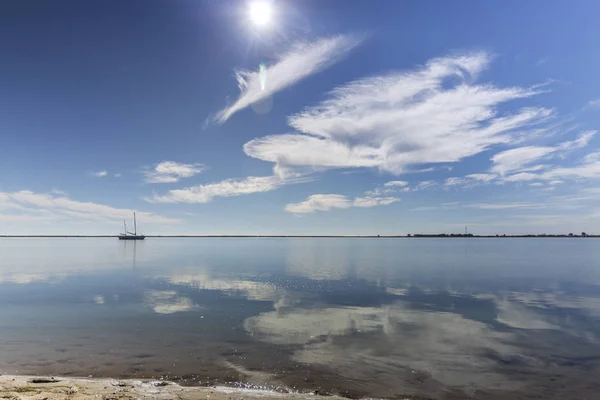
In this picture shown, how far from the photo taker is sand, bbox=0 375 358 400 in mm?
13250

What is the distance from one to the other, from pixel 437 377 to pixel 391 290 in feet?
83.6

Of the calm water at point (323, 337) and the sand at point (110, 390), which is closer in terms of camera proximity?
the sand at point (110, 390)

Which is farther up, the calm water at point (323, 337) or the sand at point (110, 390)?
the sand at point (110, 390)

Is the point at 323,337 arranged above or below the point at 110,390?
below

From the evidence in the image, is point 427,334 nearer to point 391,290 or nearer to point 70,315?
point 391,290

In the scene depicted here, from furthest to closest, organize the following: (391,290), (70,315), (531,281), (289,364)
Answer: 1. (531,281)
2. (391,290)
3. (70,315)
4. (289,364)

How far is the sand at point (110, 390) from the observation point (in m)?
13.2

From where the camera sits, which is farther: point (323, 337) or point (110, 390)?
point (323, 337)

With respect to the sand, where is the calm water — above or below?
below

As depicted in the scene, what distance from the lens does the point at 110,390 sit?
1427 centimetres

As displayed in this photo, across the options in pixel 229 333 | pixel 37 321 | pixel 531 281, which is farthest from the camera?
pixel 531 281

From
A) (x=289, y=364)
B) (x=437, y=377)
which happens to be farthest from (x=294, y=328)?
(x=437, y=377)

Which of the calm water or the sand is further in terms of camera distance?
the calm water

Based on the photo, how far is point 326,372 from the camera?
1766 cm
